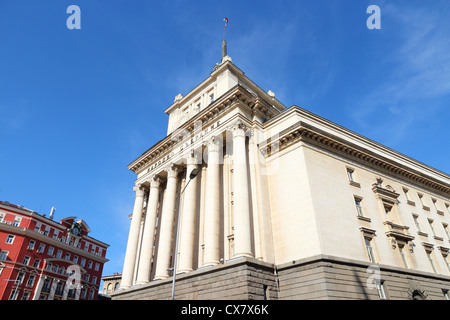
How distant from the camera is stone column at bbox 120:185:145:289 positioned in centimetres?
3309

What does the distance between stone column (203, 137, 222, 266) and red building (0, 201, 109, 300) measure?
4457 cm

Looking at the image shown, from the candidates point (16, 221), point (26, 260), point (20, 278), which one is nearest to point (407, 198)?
point (20, 278)

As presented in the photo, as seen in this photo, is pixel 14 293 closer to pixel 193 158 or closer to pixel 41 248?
pixel 41 248

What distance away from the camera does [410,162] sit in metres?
39.3

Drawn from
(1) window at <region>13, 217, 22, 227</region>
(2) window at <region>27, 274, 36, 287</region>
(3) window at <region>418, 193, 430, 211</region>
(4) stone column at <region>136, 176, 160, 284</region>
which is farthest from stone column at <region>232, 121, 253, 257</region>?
(1) window at <region>13, 217, 22, 227</region>

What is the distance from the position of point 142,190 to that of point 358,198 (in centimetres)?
2727

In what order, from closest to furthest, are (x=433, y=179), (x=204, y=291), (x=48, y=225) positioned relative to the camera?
(x=204, y=291) → (x=433, y=179) → (x=48, y=225)

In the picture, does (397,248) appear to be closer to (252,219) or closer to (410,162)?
(252,219)

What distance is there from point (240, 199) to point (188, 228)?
6879 mm

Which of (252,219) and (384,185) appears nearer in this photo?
(252,219)

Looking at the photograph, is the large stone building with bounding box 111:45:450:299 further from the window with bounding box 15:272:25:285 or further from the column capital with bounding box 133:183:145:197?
the window with bounding box 15:272:25:285

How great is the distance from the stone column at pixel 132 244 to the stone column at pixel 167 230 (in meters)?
5.78

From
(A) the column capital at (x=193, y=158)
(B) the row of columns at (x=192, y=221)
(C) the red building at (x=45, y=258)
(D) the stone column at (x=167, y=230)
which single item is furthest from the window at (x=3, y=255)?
(A) the column capital at (x=193, y=158)
